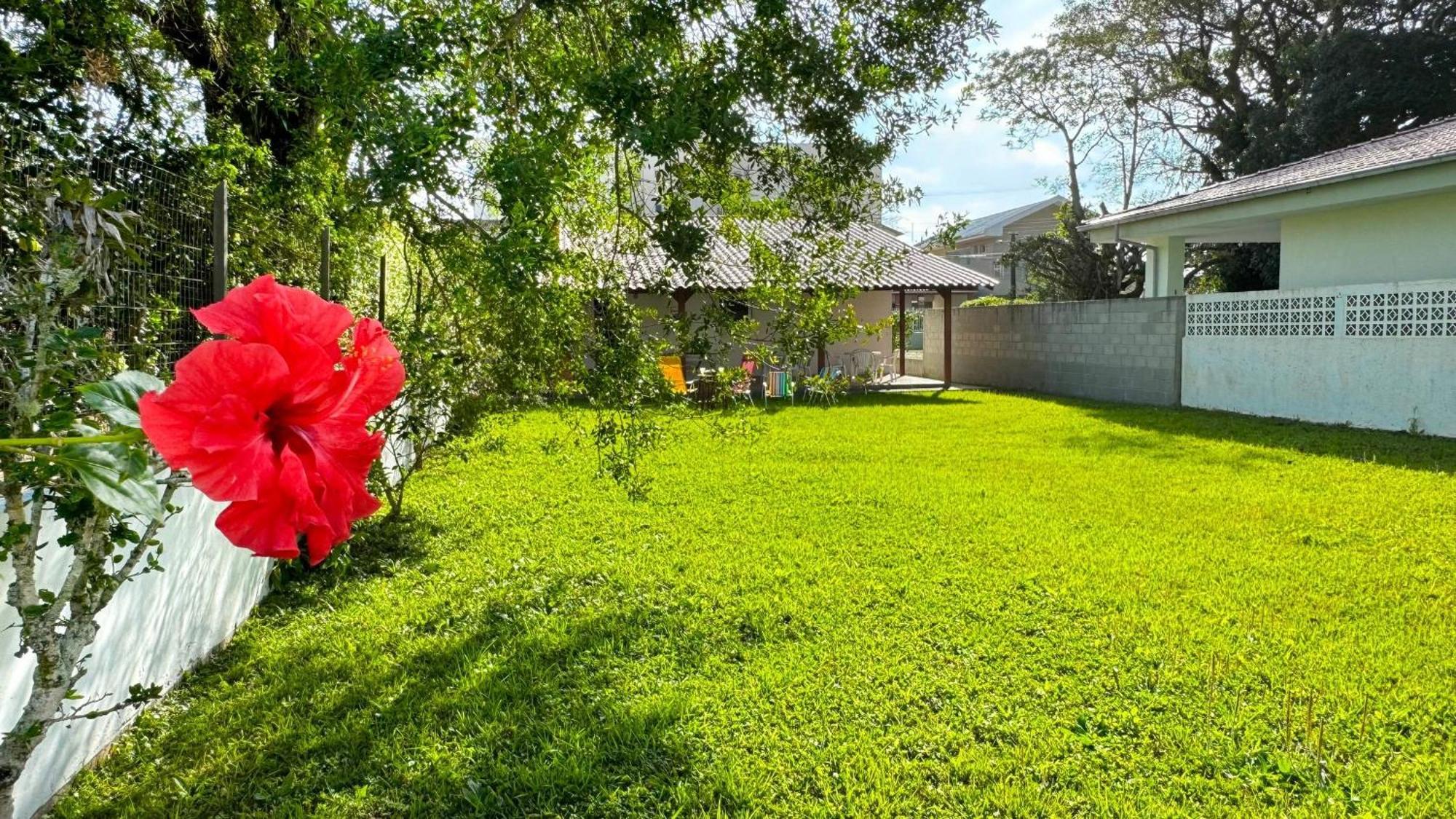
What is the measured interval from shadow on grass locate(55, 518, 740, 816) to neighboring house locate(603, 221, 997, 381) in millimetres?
1748

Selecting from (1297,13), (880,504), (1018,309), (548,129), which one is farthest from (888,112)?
(1297,13)

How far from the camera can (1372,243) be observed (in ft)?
36.3

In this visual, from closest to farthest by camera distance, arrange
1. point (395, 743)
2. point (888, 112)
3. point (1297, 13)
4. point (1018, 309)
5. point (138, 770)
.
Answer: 1. point (138, 770)
2. point (395, 743)
3. point (888, 112)
4. point (1018, 309)
5. point (1297, 13)

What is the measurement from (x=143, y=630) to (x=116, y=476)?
2694 millimetres

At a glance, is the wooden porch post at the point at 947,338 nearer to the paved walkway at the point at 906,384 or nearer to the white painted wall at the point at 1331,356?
the paved walkway at the point at 906,384

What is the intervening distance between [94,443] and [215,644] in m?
3.45

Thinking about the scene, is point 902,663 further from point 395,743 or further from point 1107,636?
point 395,743

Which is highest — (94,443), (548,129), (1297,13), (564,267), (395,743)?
(1297,13)

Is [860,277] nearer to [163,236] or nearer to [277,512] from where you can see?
[163,236]

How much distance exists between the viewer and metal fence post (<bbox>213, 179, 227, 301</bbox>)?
11.2 feet

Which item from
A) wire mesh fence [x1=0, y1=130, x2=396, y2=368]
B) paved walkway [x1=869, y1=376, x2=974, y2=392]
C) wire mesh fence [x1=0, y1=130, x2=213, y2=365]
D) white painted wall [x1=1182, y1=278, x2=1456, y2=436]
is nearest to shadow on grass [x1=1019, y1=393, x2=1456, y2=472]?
white painted wall [x1=1182, y1=278, x2=1456, y2=436]

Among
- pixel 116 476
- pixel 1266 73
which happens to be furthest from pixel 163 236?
pixel 1266 73

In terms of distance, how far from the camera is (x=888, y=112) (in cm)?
434

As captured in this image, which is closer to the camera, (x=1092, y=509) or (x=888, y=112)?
(x=888, y=112)
